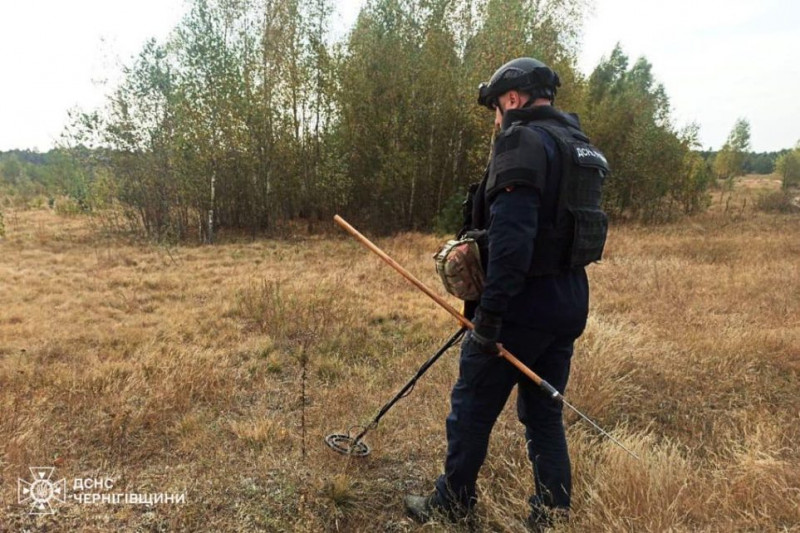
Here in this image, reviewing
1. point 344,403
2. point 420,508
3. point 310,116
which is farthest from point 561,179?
point 310,116

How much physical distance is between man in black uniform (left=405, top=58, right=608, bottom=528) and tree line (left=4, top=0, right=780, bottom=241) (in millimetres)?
11657

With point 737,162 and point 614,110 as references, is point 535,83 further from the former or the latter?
point 737,162

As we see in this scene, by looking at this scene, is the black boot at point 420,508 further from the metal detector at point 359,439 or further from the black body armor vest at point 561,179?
the black body armor vest at point 561,179

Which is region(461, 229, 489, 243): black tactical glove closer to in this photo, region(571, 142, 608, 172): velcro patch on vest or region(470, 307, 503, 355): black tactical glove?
region(470, 307, 503, 355): black tactical glove

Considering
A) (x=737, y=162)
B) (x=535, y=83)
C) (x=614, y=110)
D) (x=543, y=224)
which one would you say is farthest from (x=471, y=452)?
(x=737, y=162)

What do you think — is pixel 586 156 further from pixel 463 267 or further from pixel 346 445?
pixel 346 445

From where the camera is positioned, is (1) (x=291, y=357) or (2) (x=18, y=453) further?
(1) (x=291, y=357)

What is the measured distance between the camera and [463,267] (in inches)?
80.4

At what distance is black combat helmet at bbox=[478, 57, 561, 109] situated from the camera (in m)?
1.94

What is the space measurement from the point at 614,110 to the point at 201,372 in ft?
67.8

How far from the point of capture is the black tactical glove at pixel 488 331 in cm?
185

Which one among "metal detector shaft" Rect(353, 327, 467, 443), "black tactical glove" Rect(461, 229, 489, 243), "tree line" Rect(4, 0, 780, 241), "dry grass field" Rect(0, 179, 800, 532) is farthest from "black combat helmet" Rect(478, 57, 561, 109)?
"tree line" Rect(4, 0, 780, 241)

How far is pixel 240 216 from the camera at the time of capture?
1630cm

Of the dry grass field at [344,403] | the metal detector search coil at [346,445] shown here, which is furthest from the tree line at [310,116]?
the metal detector search coil at [346,445]
